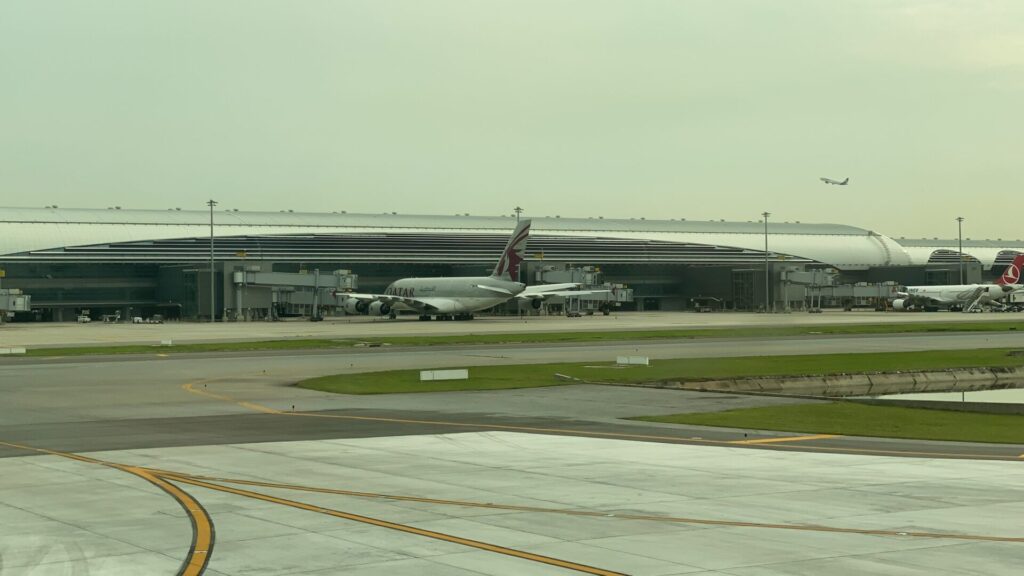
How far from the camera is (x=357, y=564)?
13.0m

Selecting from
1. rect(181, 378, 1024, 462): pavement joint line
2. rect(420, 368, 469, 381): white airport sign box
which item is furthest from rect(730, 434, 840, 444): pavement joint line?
rect(420, 368, 469, 381): white airport sign box

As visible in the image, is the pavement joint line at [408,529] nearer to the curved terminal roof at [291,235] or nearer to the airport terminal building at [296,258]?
the airport terminal building at [296,258]

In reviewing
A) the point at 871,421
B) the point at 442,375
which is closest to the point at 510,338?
the point at 442,375

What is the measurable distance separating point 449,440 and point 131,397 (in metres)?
17.1

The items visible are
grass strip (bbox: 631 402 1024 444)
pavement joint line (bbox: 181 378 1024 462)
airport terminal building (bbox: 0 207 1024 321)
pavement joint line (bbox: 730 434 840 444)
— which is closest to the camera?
pavement joint line (bbox: 181 378 1024 462)

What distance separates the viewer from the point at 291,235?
170375mm

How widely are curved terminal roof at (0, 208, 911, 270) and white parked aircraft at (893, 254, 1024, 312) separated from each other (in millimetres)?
39018

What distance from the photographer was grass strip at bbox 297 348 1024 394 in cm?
4328

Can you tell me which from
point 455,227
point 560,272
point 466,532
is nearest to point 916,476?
point 466,532

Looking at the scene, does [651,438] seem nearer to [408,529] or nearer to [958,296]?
[408,529]

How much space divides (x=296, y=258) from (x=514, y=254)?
57.8 meters

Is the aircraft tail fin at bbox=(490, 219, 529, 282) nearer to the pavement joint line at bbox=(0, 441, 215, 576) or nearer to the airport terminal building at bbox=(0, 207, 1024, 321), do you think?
the airport terminal building at bbox=(0, 207, 1024, 321)

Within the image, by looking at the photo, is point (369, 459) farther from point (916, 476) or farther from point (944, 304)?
point (944, 304)

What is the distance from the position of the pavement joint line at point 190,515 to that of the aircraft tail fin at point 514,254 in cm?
9503
